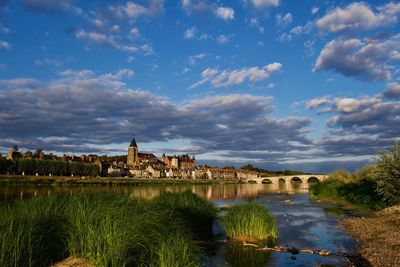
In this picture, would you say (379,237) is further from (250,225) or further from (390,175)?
(390,175)

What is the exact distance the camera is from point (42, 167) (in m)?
121

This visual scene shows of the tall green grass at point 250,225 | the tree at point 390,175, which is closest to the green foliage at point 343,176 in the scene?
the tree at point 390,175

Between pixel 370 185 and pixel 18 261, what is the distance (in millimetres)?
47396

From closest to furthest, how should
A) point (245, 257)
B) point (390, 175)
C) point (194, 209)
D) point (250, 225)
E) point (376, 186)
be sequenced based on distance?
point (245, 257) < point (250, 225) < point (194, 209) < point (390, 175) < point (376, 186)

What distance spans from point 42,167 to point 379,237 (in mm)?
119411

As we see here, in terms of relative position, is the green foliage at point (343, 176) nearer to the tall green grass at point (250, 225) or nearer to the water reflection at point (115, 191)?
the water reflection at point (115, 191)

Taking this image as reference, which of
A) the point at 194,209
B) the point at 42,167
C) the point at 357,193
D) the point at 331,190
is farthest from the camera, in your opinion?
the point at 42,167

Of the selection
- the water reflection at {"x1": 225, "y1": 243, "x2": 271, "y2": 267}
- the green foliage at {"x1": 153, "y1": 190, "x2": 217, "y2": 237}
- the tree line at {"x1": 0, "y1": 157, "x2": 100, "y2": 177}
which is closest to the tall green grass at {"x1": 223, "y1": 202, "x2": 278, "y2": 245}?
the green foliage at {"x1": 153, "y1": 190, "x2": 217, "y2": 237}

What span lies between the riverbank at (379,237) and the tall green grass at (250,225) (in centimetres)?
505

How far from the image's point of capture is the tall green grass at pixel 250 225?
20.3 m

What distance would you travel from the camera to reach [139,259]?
33.7 ft

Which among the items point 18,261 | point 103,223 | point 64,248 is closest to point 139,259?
point 103,223

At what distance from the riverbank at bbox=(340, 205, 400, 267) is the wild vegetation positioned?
2573mm

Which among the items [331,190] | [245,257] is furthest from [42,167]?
[245,257]
